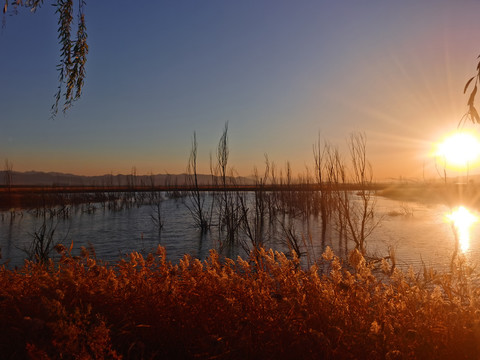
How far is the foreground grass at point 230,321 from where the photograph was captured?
2609 mm

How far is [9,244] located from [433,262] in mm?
12109

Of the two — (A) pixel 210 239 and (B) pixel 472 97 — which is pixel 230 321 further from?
(A) pixel 210 239

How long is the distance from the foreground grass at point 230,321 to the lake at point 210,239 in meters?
4.61

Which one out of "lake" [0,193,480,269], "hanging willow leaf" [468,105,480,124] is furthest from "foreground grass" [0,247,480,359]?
"lake" [0,193,480,269]

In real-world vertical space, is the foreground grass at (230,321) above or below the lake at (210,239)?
above

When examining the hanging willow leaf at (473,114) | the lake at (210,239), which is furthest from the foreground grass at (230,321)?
the lake at (210,239)

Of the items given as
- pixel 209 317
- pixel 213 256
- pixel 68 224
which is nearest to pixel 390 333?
pixel 209 317

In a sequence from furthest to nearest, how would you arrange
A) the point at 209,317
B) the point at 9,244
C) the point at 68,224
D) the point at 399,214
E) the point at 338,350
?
the point at 399,214 < the point at 68,224 < the point at 9,244 < the point at 209,317 < the point at 338,350

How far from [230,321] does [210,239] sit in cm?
945

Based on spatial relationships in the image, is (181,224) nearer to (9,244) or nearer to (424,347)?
(9,244)

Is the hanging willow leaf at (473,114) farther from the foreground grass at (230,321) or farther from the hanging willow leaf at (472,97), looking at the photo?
the foreground grass at (230,321)

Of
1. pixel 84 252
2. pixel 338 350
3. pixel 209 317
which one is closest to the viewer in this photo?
pixel 338 350

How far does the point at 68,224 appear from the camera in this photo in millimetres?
16297

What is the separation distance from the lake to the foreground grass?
15.1ft
